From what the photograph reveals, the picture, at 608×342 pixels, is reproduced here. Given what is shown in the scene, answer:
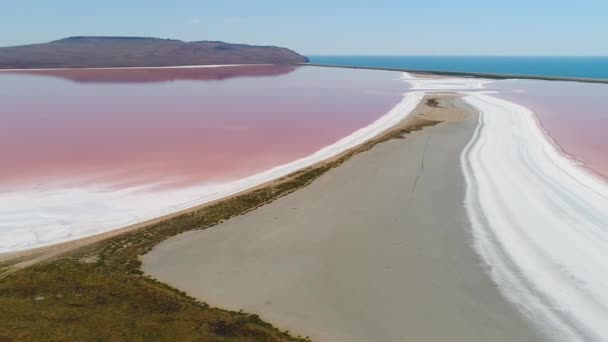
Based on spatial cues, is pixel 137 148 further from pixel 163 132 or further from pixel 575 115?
pixel 575 115

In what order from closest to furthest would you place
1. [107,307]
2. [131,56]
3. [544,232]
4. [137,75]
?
[107,307] → [544,232] → [137,75] → [131,56]

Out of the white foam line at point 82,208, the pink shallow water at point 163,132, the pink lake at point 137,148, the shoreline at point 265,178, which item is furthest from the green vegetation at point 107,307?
the pink shallow water at point 163,132

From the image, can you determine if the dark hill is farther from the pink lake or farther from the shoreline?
the shoreline

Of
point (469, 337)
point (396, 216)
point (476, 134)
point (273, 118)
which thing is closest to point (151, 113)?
point (273, 118)

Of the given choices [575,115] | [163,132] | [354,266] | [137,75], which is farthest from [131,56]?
[354,266]

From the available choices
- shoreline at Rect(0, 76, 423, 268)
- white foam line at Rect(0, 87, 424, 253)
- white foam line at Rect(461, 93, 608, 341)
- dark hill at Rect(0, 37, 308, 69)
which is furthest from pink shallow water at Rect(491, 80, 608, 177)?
dark hill at Rect(0, 37, 308, 69)

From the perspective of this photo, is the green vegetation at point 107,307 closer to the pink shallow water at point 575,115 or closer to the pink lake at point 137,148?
the pink lake at point 137,148
